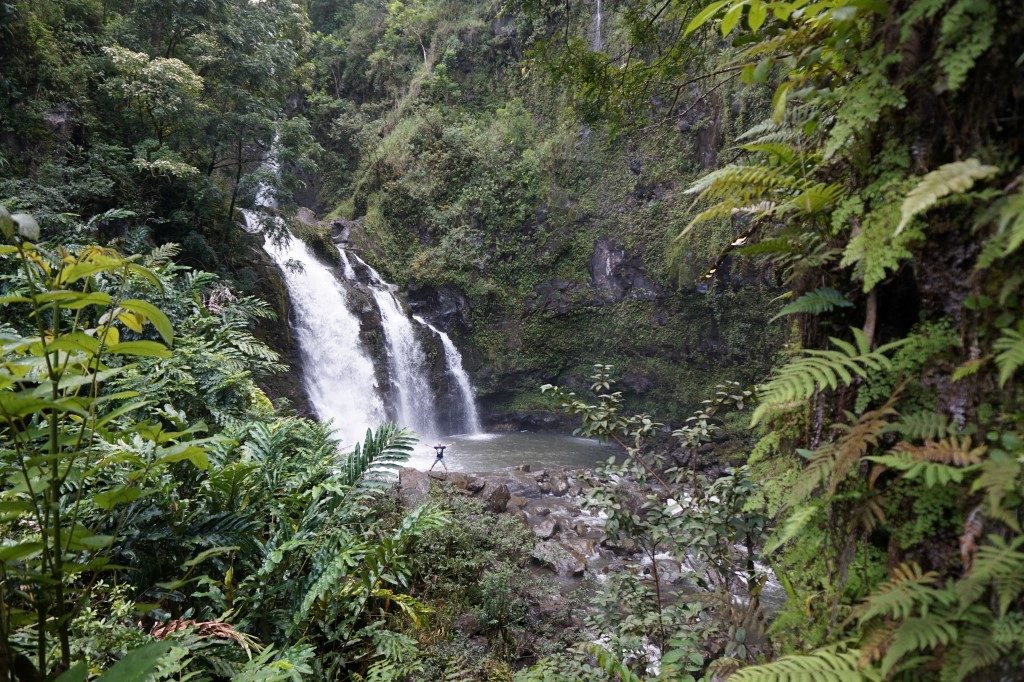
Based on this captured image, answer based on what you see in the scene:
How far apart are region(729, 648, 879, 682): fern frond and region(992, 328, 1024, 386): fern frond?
63 cm

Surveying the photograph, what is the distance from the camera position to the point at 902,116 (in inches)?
48.0

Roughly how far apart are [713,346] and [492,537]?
10.3 m

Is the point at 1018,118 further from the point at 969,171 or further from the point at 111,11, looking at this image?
the point at 111,11

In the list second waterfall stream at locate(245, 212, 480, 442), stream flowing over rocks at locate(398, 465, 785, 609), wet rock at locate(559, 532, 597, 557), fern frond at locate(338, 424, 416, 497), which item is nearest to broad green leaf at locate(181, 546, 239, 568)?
fern frond at locate(338, 424, 416, 497)

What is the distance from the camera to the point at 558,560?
583cm

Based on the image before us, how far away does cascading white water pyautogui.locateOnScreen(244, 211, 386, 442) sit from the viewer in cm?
1135

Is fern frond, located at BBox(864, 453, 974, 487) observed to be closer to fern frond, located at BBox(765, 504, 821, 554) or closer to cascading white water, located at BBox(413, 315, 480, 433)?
fern frond, located at BBox(765, 504, 821, 554)

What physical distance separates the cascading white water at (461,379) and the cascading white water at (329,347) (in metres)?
2.70

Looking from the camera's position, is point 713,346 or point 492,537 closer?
point 492,537

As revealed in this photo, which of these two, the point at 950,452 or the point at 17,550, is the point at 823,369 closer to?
the point at 950,452

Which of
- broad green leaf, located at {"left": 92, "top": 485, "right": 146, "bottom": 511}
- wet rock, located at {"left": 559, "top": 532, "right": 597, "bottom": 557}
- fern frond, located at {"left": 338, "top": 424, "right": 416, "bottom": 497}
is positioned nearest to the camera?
broad green leaf, located at {"left": 92, "top": 485, "right": 146, "bottom": 511}

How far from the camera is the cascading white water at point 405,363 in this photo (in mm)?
13133

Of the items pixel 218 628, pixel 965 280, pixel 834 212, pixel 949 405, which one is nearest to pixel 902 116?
pixel 834 212

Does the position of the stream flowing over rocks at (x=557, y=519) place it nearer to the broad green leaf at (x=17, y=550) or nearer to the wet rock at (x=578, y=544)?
the wet rock at (x=578, y=544)
